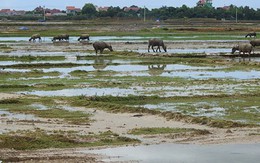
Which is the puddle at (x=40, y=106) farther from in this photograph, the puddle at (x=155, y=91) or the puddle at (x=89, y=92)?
the puddle at (x=155, y=91)

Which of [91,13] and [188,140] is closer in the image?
[188,140]

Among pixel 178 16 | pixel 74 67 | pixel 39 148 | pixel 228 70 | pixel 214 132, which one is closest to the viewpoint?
pixel 39 148

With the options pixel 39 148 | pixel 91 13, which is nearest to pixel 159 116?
pixel 39 148

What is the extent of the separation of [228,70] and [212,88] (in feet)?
24.9

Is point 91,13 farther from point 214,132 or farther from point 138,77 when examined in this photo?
point 214,132

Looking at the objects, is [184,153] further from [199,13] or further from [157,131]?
[199,13]

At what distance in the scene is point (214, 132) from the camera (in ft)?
46.0

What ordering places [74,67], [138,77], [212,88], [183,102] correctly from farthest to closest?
[74,67] → [138,77] → [212,88] → [183,102]

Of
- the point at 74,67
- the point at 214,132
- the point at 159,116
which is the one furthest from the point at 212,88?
the point at 74,67

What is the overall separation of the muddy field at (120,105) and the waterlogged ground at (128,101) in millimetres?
22

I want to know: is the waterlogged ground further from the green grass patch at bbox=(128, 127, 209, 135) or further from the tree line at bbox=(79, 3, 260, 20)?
the tree line at bbox=(79, 3, 260, 20)

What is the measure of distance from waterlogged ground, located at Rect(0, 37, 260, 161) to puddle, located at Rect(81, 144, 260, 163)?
0.59 meters

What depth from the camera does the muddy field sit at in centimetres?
1280

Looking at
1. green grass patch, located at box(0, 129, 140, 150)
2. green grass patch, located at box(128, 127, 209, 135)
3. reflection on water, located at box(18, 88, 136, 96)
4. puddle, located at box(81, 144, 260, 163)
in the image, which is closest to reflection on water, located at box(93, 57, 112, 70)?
reflection on water, located at box(18, 88, 136, 96)
